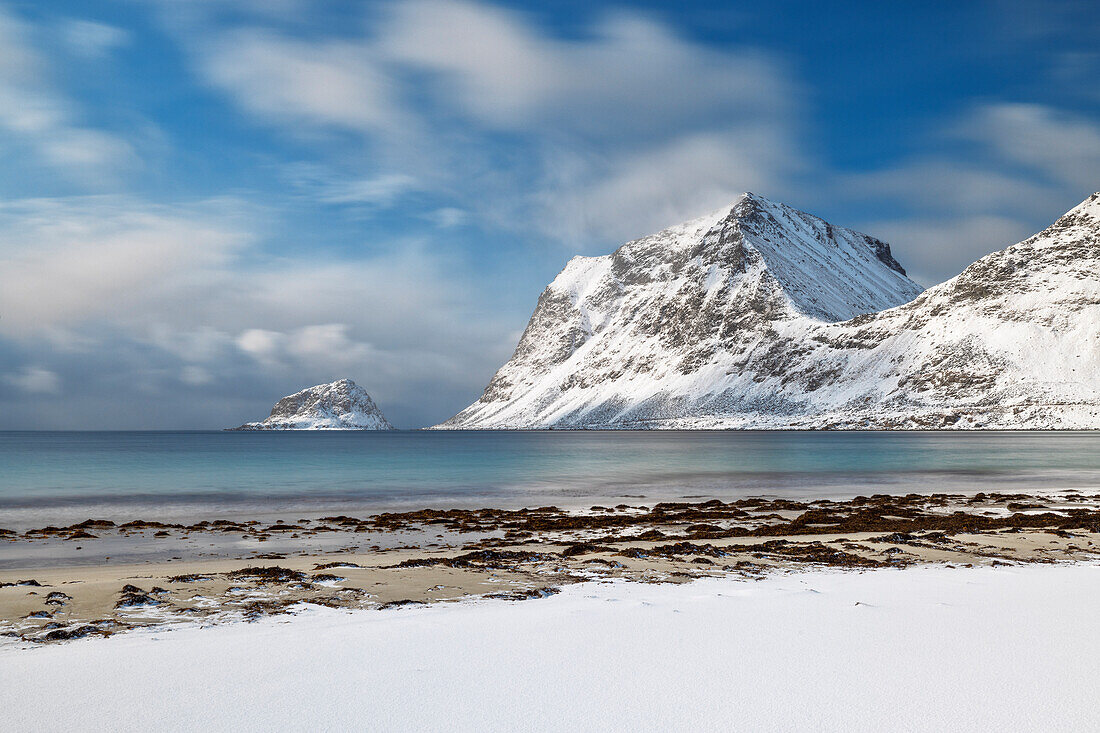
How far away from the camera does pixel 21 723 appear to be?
17.7 ft

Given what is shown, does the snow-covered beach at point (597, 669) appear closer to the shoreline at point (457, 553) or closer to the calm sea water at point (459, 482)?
the shoreline at point (457, 553)

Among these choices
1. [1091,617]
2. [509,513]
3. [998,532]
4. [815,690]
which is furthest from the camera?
[509,513]

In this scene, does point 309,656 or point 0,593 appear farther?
point 0,593

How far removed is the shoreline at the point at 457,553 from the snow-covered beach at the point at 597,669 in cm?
142

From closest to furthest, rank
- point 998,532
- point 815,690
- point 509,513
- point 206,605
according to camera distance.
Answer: point 815,690 → point 206,605 → point 998,532 → point 509,513

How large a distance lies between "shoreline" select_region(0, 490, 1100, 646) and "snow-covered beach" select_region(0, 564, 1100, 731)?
1.42 metres

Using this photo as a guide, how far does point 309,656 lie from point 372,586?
4.30 metres

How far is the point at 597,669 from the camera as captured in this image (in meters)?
6.52

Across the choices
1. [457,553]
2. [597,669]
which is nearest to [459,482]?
[457,553]

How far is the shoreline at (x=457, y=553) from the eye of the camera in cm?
999

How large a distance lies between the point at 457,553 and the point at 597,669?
10795 millimetres

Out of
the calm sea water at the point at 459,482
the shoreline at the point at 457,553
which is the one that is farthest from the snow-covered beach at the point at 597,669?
the calm sea water at the point at 459,482

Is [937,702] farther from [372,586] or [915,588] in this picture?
[372,586]

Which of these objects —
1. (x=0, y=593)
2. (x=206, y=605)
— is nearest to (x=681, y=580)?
(x=206, y=605)
